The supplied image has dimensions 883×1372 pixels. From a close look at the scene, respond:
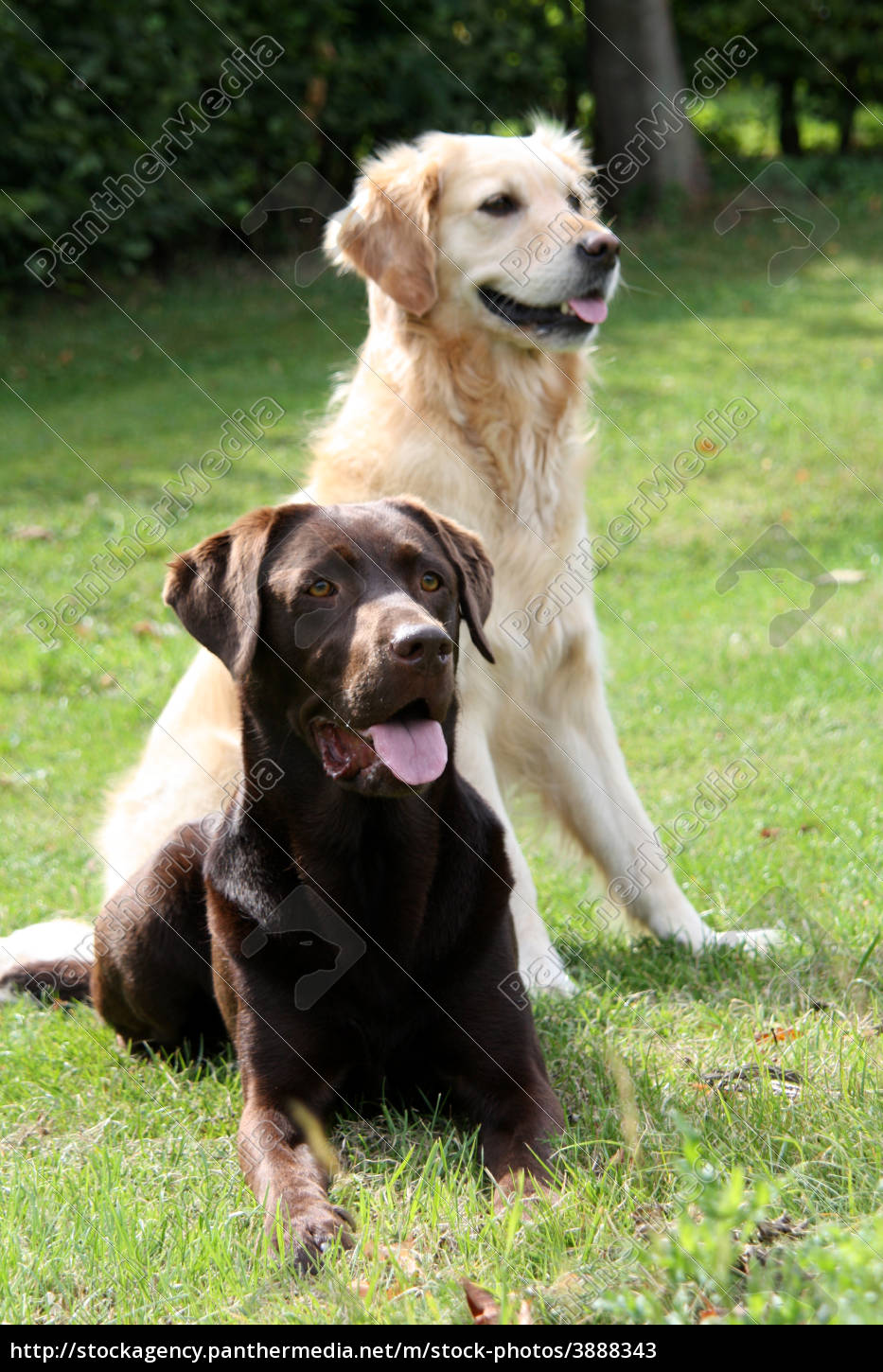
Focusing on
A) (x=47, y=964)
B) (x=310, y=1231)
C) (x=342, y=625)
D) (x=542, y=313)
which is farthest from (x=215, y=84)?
(x=310, y=1231)

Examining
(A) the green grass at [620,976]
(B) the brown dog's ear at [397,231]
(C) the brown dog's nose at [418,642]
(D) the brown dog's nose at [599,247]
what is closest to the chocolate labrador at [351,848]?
(C) the brown dog's nose at [418,642]

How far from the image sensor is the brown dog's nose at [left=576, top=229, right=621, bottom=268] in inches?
162

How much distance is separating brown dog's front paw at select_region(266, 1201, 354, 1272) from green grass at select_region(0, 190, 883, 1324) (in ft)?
0.15

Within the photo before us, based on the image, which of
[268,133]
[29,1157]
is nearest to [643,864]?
[29,1157]

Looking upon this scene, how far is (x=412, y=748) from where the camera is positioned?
9.51ft

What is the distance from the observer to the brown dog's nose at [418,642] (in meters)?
2.77

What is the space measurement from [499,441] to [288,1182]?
2.32 m

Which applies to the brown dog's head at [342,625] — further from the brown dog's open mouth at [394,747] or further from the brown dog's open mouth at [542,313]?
the brown dog's open mouth at [542,313]

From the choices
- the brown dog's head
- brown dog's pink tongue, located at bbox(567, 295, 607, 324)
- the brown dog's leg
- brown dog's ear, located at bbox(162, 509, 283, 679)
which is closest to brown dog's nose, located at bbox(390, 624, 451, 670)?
the brown dog's head

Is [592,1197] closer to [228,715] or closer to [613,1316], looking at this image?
[613,1316]

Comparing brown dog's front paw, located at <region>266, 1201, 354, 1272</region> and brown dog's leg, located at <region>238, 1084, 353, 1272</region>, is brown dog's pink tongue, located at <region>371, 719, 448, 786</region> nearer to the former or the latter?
brown dog's leg, located at <region>238, 1084, 353, 1272</region>

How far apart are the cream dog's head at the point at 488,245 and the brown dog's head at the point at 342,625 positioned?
3.94 feet

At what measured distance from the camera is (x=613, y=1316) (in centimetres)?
198

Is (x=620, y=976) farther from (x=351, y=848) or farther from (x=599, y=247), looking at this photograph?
(x=599, y=247)
